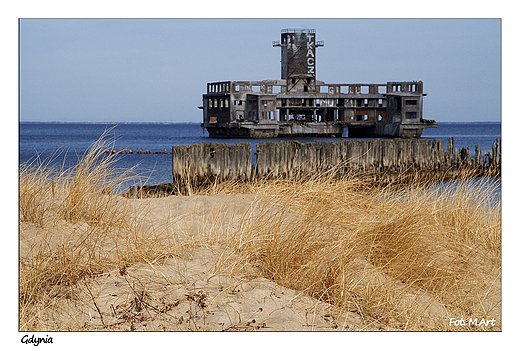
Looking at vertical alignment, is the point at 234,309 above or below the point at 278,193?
below

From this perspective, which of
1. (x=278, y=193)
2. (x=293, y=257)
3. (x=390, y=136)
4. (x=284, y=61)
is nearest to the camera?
(x=293, y=257)

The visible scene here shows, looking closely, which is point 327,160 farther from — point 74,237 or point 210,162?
point 74,237

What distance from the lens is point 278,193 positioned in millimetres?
7340

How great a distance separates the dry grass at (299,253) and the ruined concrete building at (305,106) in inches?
1942

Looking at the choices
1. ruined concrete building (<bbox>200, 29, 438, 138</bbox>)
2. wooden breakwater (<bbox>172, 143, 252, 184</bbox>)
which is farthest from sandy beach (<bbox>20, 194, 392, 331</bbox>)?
ruined concrete building (<bbox>200, 29, 438, 138</bbox>)

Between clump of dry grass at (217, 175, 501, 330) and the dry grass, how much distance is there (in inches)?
0.5

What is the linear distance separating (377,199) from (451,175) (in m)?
15.7

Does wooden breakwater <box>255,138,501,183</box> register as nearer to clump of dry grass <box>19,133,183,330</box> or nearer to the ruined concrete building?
clump of dry grass <box>19,133,183,330</box>

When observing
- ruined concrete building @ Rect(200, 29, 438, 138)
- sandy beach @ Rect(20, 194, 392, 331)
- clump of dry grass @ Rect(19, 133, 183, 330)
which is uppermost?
ruined concrete building @ Rect(200, 29, 438, 138)

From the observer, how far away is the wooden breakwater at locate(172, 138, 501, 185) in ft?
45.6

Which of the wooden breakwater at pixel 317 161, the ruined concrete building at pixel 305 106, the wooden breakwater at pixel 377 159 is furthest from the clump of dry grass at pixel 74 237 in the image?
the ruined concrete building at pixel 305 106

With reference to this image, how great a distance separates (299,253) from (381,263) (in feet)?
3.28

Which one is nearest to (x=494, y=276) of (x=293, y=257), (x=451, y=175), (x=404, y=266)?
(x=404, y=266)

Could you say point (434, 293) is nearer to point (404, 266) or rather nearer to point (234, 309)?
Answer: point (404, 266)
